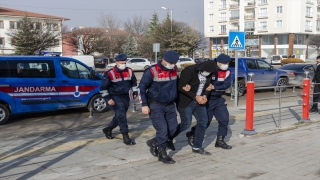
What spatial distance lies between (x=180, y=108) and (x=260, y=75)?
1233 cm

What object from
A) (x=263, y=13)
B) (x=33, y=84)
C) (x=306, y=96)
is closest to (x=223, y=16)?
(x=263, y=13)

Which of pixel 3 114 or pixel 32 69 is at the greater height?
pixel 32 69

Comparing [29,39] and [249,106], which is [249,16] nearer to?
[29,39]

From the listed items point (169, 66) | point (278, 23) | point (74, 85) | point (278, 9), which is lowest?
point (74, 85)

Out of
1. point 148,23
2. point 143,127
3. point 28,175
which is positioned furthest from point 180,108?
point 148,23

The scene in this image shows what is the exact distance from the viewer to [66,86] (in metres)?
11.5

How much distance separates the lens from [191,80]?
252 inches

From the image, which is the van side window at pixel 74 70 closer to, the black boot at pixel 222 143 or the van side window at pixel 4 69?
the van side window at pixel 4 69

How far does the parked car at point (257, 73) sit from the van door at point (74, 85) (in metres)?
7.23

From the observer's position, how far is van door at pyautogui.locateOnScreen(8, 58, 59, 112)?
10.7 meters

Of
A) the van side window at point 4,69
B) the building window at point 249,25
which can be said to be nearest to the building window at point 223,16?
the building window at point 249,25

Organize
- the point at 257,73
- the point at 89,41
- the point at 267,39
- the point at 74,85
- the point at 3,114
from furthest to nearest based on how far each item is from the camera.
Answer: the point at 267,39 → the point at 89,41 → the point at 257,73 → the point at 74,85 → the point at 3,114

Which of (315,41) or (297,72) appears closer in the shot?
(297,72)

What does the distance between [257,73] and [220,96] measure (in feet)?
37.8
